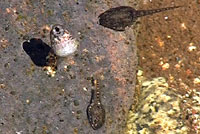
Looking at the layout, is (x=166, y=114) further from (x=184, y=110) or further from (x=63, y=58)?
(x=63, y=58)

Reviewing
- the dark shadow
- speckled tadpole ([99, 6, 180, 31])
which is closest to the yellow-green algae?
speckled tadpole ([99, 6, 180, 31])

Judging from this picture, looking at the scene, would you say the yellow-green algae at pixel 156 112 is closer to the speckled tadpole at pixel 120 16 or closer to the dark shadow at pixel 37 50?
the speckled tadpole at pixel 120 16

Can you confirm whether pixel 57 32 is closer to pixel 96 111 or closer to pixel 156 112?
pixel 96 111

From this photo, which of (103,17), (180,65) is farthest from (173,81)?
(103,17)

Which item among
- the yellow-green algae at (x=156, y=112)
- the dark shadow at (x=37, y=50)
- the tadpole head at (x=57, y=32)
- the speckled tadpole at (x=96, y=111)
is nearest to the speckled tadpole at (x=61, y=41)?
the tadpole head at (x=57, y=32)

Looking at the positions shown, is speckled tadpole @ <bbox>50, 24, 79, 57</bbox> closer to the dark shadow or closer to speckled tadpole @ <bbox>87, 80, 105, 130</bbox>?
the dark shadow

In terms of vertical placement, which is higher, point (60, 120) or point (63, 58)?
point (63, 58)

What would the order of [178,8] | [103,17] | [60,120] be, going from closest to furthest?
[60,120]
[103,17]
[178,8]
